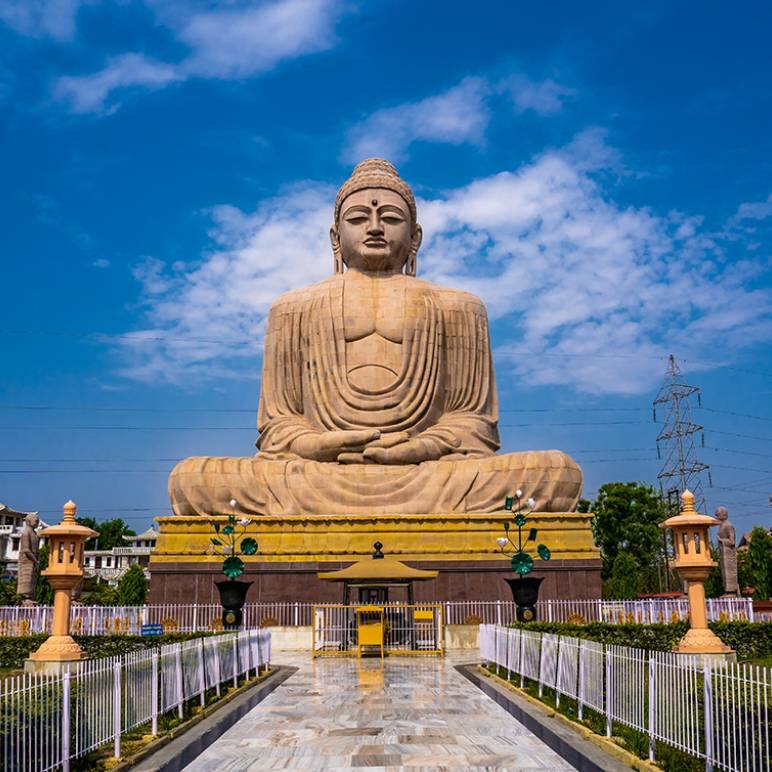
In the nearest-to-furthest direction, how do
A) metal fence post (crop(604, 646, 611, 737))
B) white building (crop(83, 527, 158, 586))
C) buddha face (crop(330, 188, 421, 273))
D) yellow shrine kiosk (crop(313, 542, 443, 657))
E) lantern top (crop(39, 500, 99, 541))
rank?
metal fence post (crop(604, 646, 611, 737)) < lantern top (crop(39, 500, 99, 541)) < yellow shrine kiosk (crop(313, 542, 443, 657)) < buddha face (crop(330, 188, 421, 273)) < white building (crop(83, 527, 158, 586))

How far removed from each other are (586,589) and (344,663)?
8019 millimetres

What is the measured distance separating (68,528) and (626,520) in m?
33.9

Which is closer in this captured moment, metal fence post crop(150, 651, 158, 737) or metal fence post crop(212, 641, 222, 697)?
metal fence post crop(150, 651, 158, 737)

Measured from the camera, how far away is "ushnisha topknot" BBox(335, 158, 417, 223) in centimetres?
2556

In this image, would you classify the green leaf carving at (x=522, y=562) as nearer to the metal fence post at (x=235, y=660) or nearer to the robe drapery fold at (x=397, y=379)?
the robe drapery fold at (x=397, y=379)

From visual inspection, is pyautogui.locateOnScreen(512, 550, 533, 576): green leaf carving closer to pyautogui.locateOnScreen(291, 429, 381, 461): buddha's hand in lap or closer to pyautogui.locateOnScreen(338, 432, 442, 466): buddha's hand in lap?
pyautogui.locateOnScreen(338, 432, 442, 466): buddha's hand in lap

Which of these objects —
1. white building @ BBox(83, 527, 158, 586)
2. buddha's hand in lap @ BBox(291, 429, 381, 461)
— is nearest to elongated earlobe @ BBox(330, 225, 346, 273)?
buddha's hand in lap @ BBox(291, 429, 381, 461)

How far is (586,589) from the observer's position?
20203 mm

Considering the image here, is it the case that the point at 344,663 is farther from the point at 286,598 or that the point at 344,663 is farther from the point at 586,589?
the point at 586,589

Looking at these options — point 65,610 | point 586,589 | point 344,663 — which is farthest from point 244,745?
point 586,589

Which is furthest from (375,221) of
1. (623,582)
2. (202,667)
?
(202,667)

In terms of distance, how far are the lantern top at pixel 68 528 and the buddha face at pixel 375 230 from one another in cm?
1405

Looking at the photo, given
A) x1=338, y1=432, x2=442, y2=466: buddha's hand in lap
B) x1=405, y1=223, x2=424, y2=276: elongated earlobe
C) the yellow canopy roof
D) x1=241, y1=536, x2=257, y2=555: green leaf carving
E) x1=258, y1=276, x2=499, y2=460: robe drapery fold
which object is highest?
x1=405, y1=223, x2=424, y2=276: elongated earlobe

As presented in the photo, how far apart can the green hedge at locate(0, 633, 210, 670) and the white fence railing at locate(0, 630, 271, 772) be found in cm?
329
